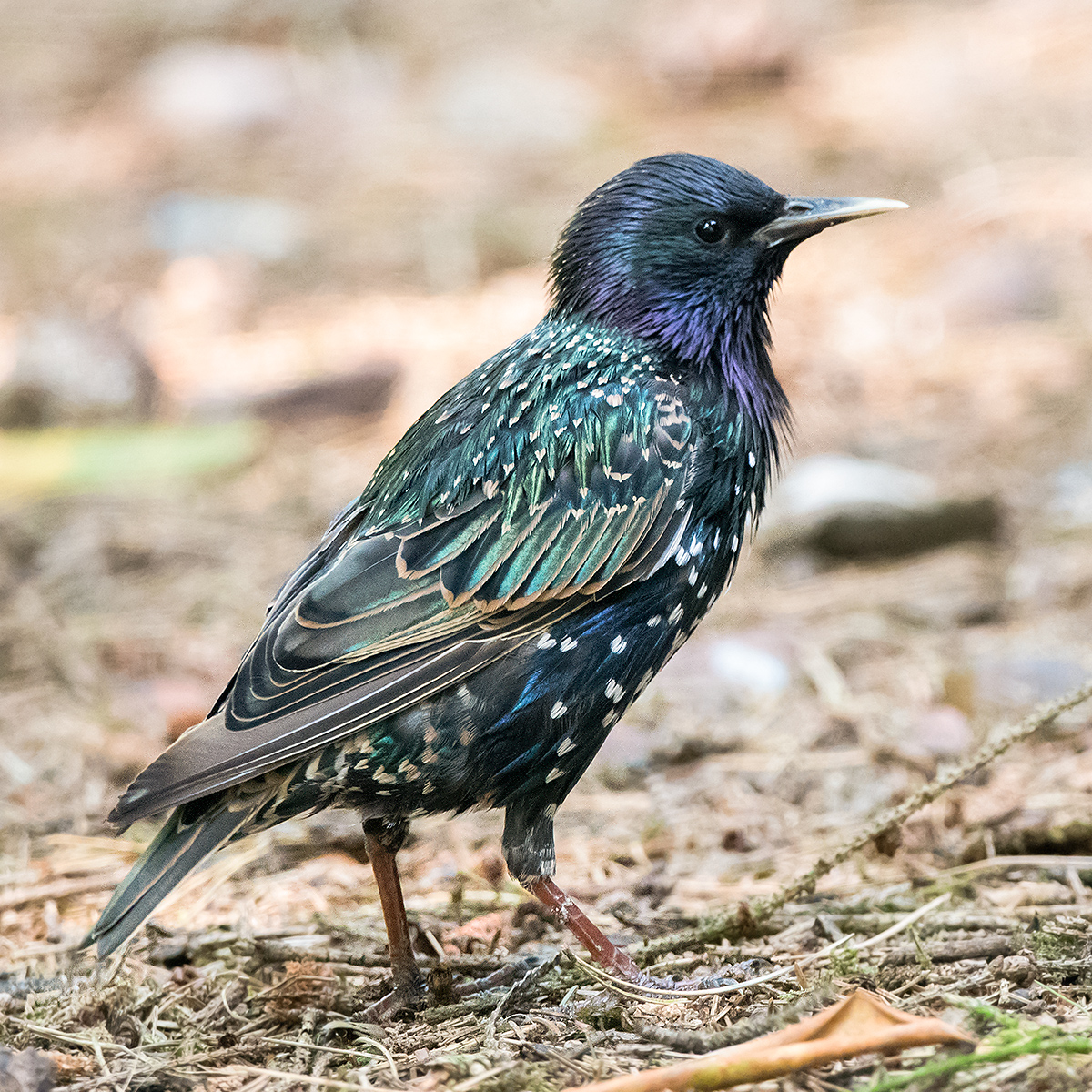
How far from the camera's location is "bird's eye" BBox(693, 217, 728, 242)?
337 centimetres

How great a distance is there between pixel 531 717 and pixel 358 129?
908 centimetres

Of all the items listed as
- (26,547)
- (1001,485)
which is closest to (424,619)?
(26,547)

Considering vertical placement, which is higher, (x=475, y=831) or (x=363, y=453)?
(x=363, y=453)

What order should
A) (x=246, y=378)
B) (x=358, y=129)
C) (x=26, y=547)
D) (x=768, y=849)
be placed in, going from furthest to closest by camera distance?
(x=358, y=129)
(x=246, y=378)
(x=26, y=547)
(x=768, y=849)

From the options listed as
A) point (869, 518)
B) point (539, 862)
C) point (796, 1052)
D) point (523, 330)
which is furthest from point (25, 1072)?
point (523, 330)

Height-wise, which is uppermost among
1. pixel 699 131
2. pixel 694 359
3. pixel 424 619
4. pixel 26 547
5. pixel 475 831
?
pixel 699 131

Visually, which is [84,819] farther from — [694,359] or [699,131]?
[699,131]

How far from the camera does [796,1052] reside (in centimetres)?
220

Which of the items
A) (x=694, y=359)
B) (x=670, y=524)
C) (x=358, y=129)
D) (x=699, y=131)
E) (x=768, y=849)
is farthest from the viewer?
(x=358, y=129)

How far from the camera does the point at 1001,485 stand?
633 centimetres

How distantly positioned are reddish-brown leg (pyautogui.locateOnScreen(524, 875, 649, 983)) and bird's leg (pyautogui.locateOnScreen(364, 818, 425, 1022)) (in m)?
0.31

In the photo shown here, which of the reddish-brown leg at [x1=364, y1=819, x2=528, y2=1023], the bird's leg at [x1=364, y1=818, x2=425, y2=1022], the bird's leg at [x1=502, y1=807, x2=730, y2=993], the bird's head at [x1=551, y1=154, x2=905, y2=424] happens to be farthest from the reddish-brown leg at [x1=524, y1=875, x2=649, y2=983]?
the bird's head at [x1=551, y1=154, x2=905, y2=424]

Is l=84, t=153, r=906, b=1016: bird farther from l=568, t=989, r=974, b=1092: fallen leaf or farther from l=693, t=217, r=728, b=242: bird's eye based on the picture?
l=568, t=989, r=974, b=1092: fallen leaf

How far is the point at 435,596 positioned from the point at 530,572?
0.72 feet
